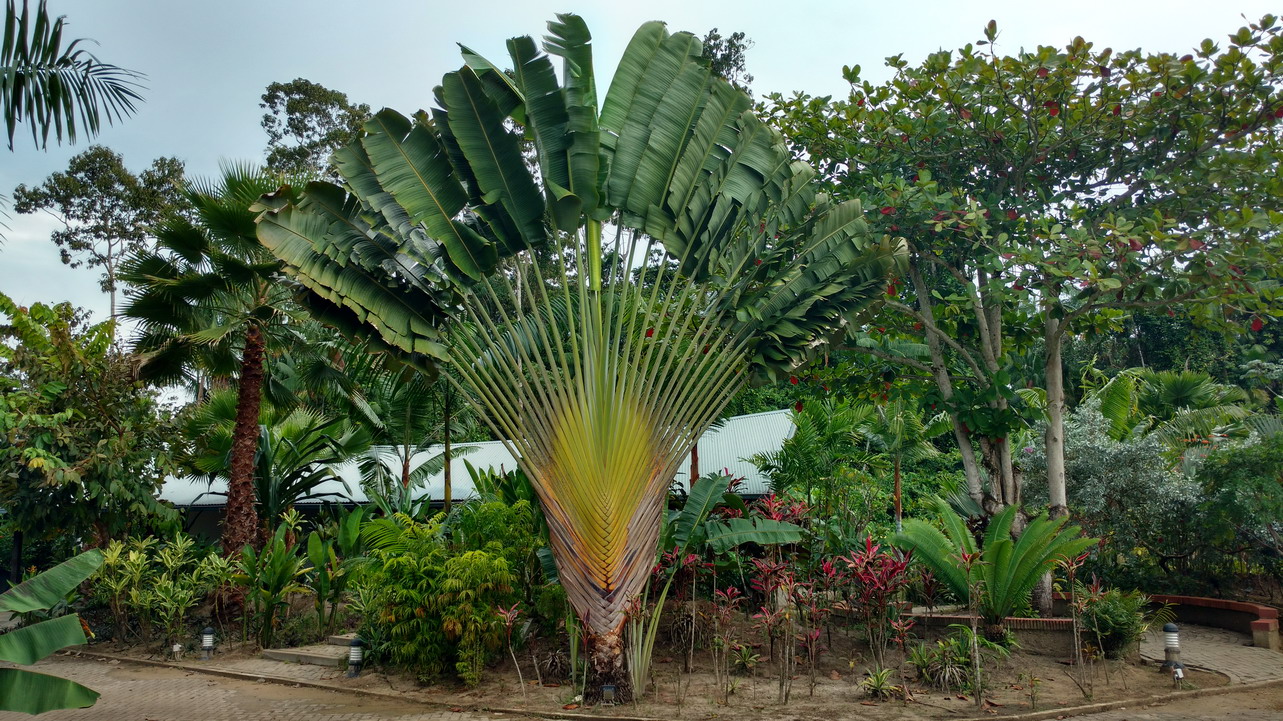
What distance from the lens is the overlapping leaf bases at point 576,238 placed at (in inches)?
319

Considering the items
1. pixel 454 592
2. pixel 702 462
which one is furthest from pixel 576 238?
pixel 702 462

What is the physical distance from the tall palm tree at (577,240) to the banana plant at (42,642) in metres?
3.84

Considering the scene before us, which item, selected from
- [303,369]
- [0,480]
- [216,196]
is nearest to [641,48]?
[216,196]

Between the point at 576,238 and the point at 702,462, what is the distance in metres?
10.9

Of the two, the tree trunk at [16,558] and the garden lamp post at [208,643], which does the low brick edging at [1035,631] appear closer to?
the garden lamp post at [208,643]

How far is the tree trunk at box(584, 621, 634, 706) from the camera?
785 centimetres

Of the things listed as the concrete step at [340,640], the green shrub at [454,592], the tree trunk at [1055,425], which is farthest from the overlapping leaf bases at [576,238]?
the concrete step at [340,640]

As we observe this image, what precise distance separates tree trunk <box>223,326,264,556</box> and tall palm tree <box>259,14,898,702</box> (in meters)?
4.60

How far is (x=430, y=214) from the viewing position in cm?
835

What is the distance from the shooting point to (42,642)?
4746mm

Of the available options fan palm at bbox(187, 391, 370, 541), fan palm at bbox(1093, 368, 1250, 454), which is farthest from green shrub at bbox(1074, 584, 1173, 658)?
fan palm at bbox(187, 391, 370, 541)

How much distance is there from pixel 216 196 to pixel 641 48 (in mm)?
6915

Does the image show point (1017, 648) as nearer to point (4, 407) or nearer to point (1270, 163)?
point (1270, 163)

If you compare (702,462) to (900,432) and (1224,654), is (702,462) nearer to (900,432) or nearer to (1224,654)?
(900,432)
